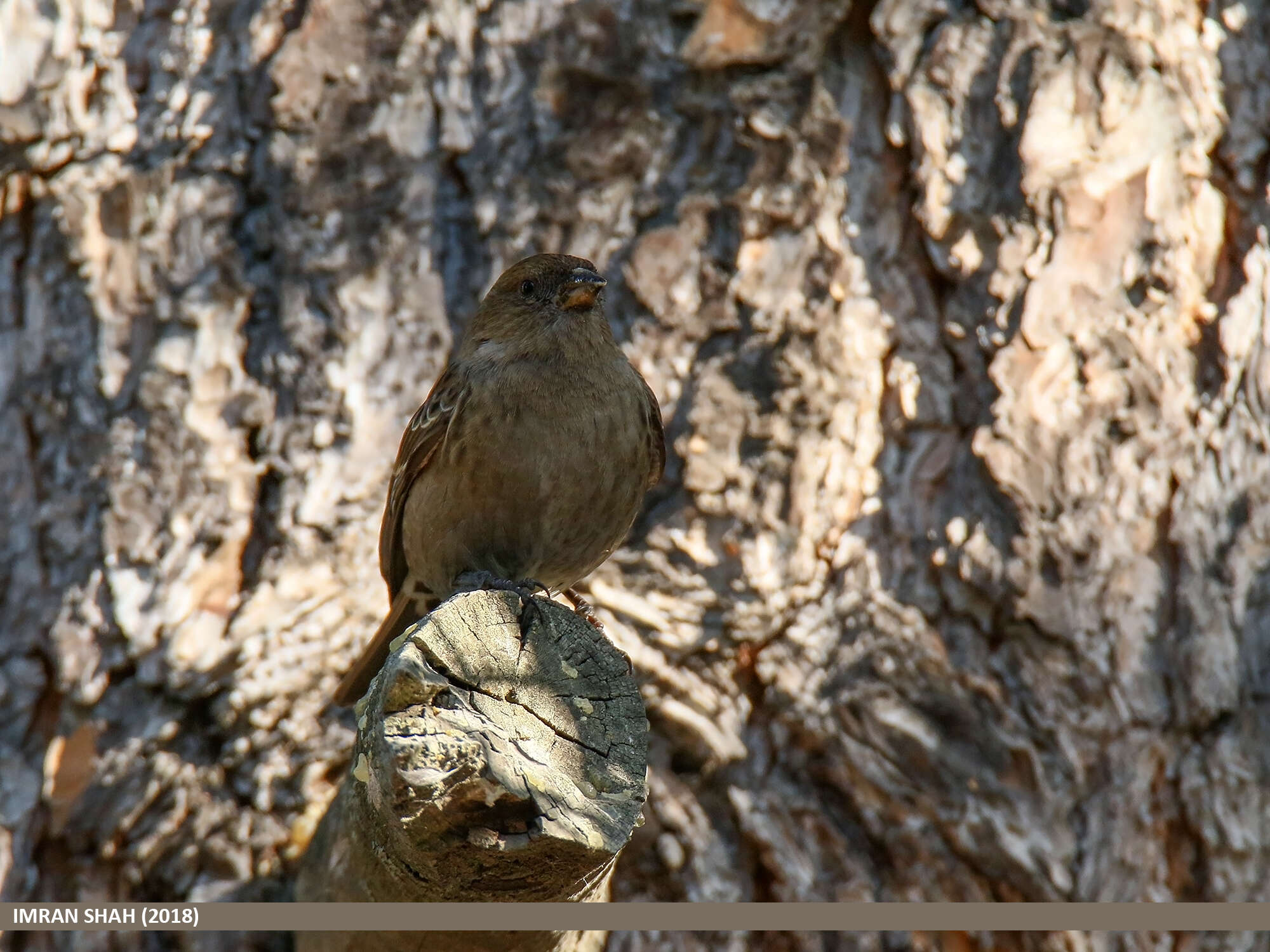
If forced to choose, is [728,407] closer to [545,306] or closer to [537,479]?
[545,306]

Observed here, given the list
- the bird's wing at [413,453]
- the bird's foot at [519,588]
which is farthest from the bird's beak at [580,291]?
the bird's foot at [519,588]

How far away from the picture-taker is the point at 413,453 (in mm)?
3926

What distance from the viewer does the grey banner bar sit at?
307 centimetres

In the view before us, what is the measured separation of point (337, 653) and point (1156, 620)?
2.69 meters

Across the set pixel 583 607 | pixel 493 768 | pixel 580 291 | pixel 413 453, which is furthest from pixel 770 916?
pixel 580 291

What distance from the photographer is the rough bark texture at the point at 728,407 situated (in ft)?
13.2

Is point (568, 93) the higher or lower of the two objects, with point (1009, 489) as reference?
higher

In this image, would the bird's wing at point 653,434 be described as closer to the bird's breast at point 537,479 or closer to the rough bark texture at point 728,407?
the bird's breast at point 537,479

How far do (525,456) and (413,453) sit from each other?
0.43 meters

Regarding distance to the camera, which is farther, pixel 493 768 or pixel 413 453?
pixel 413 453

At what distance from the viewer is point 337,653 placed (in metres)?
4.11

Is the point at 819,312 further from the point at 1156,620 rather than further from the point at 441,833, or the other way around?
the point at 441,833

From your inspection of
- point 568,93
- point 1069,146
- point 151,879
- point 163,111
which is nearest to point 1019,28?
point 1069,146

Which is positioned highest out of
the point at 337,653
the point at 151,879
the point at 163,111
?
the point at 163,111
